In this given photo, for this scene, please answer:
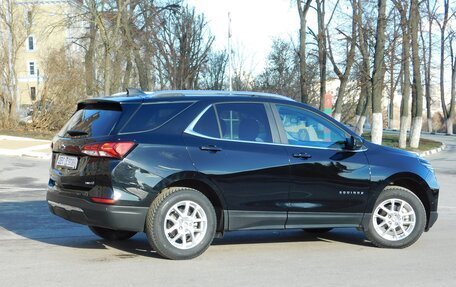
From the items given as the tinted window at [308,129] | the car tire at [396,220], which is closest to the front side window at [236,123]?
the tinted window at [308,129]

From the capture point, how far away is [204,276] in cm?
547

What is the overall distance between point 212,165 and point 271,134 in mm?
852

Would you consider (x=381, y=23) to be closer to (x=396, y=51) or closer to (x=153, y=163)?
(x=396, y=51)

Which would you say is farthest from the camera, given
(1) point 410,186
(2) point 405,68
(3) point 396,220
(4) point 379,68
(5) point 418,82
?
(2) point 405,68

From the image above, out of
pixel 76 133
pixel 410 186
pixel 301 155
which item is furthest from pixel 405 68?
pixel 76 133

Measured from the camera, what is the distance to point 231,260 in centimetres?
618

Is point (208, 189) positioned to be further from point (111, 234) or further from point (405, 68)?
point (405, 68)

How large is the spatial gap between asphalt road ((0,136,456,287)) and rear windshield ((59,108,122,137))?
138 centimetres

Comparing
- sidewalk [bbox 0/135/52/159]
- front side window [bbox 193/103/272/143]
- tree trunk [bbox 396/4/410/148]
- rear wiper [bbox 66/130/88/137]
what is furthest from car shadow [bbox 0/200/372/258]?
tree trunk [bbox 396/4/410/148]

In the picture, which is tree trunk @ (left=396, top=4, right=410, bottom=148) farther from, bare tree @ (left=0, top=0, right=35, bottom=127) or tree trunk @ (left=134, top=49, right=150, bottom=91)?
bare tree @ (left=0, top=0, right=35, bottom=127)

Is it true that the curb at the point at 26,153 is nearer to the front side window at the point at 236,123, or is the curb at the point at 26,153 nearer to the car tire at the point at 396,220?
the front side window at the point at 236,123

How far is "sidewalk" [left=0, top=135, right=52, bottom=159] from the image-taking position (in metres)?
20.6

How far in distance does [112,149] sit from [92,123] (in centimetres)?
58

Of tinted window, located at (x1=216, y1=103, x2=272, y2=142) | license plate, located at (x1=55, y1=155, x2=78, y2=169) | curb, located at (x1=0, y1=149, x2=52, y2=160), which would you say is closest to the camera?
license plate, located at (x1=55, y1=155, x2=78, y2=169)
